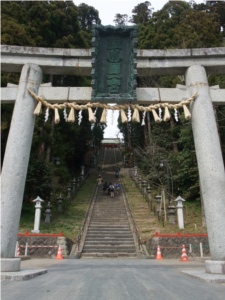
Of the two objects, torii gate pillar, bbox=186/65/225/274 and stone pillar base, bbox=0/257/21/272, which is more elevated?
torii gate pillar, bbox=186/65/225/274

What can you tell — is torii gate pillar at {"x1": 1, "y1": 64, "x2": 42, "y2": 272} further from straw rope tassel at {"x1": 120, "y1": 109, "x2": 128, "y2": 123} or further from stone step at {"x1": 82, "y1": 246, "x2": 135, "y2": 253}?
stone step at {"x1": 82, "y1": 246, "x2": 135, "y2": 253}

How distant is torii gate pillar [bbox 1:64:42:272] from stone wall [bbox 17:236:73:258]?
24.0 ft

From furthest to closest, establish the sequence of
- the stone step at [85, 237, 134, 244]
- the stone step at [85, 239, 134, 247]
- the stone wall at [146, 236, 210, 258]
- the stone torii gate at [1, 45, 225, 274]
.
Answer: the stone step at [85, 237, 134, 244]
the stone step at [85, 239, 134, 247]
the stone wall at [146, 236, 210, 258]
the stone torii gate at [1, 45, 225, 274]

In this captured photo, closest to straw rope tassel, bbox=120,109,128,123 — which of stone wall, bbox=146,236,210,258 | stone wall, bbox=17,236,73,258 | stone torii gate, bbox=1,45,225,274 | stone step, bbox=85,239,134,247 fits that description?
stone torii gate, bbox=1,45,225,274

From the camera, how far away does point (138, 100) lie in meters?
8.00

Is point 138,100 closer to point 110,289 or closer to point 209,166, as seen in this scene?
point 209,166

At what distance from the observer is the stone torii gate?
694 cm

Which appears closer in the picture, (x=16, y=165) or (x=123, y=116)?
(x=16, y=165)

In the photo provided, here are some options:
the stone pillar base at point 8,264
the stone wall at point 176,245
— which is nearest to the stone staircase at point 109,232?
the stone wall at point 176,245

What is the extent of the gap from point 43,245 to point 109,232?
4.11 meters

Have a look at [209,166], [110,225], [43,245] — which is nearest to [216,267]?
[209,166]

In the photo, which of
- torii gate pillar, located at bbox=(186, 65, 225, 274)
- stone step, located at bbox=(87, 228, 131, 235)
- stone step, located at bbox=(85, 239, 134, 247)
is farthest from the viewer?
stone step, located at bbox=(87, 228, 131, 235)

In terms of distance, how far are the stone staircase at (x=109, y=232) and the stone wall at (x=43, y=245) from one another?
3.91ft

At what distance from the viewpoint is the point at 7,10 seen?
77.6 ft
